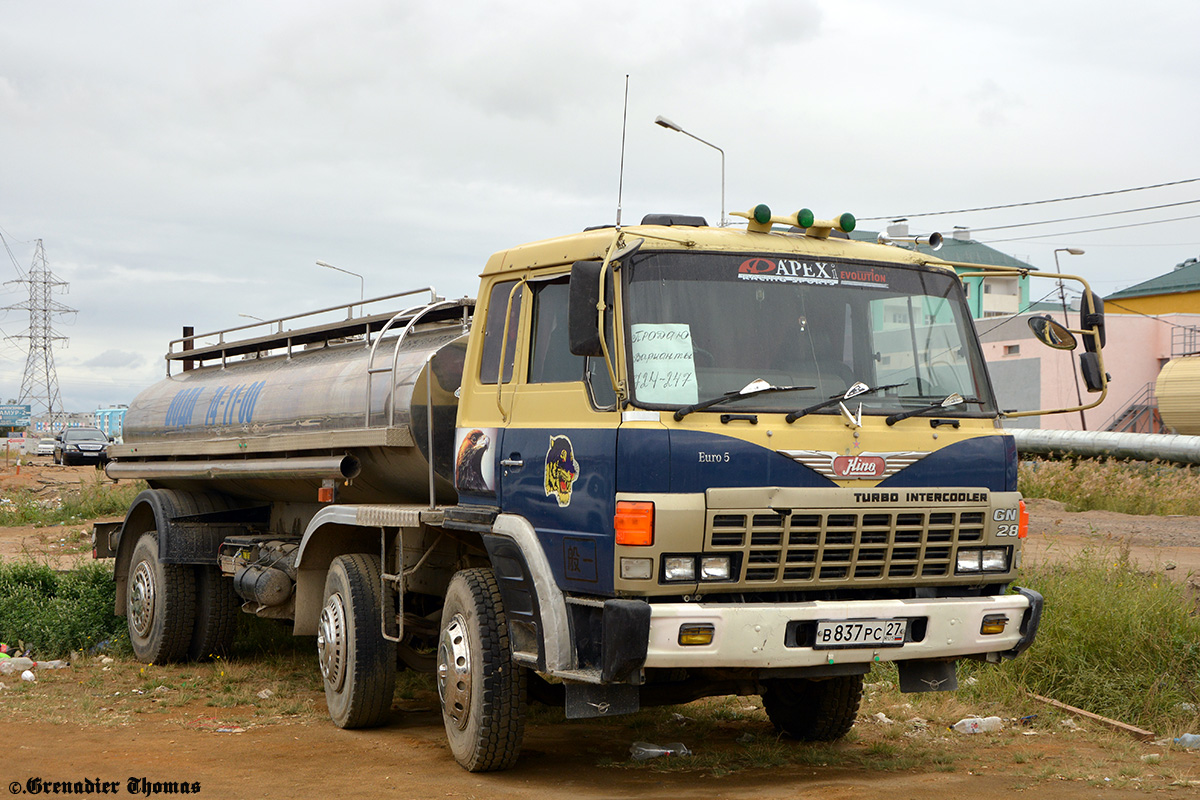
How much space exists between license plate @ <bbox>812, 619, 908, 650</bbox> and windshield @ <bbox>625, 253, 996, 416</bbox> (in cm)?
99

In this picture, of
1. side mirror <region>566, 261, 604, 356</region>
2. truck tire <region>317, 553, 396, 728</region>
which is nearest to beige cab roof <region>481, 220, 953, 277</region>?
side mirror <region>566, 261, 604, 356</region>

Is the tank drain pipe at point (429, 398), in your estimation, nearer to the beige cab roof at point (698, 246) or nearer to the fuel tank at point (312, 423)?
the fuel tank at point (312, 423)

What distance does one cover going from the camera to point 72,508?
2519cm

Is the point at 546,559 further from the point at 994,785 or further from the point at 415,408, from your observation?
the point at 994,785

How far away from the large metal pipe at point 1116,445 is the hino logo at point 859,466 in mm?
21744

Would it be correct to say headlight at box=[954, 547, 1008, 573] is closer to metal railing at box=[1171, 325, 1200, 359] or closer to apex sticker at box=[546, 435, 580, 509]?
apex sticker at box=[546, 435, 580, 509]

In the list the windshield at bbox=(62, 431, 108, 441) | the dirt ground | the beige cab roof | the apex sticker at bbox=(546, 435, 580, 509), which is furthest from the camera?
the windshield at bbox=(62, 431, 108, 441)

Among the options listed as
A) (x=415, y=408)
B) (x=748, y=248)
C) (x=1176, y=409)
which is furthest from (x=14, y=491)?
(x=1176, y=409)

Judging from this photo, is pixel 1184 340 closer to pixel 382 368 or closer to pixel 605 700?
pixel 382 368

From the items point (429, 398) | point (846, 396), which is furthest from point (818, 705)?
point (429, 398)

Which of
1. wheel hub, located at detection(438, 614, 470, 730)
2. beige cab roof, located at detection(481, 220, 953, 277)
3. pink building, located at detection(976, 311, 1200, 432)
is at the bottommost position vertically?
wheel hub, located at detection(438, 614, 470, 730)

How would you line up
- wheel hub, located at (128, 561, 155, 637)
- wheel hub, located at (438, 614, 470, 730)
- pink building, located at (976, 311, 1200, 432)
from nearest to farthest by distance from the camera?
wheel hub, located at (438, 614, 470, 730)
wheel hub, located at (128, 561, 155, 637)
pink building, located at (976, 311, 1200, 432)

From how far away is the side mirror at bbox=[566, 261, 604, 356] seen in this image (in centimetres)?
544

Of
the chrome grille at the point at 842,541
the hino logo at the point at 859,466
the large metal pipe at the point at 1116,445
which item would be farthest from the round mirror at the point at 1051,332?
the large metal pipe at the point at 1116,445
